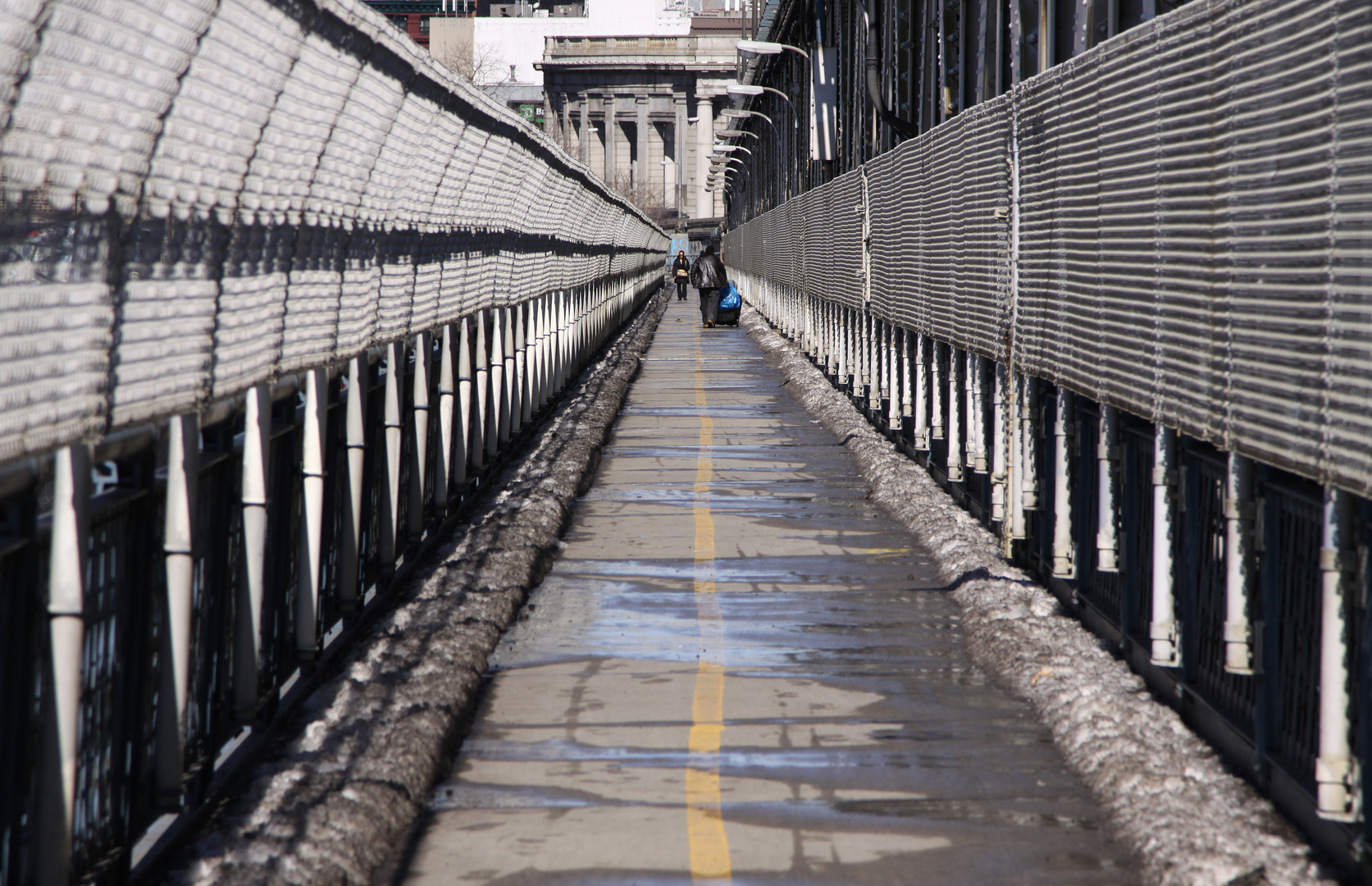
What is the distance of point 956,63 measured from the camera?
17031 mm

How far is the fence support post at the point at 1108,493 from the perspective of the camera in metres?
7.78

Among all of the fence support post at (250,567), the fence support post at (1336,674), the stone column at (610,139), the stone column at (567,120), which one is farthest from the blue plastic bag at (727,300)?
the stone column at (567,120)

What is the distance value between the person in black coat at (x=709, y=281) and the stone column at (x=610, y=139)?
113 meters

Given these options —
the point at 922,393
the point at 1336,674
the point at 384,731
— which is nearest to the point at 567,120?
the point at 922,393

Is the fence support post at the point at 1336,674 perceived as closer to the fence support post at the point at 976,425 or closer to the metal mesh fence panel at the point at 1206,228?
Answer: the metal mesh fence panel at the point at 1206,228

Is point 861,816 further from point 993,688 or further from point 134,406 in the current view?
point 134,406

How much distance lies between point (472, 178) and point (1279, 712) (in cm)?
757

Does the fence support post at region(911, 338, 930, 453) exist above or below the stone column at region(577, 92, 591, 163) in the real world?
below

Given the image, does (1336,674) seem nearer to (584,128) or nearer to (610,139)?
(584,128)

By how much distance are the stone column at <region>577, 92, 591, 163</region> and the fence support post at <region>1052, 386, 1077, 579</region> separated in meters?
151

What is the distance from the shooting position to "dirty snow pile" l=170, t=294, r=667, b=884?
5121 mm

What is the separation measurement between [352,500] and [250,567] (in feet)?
6.57

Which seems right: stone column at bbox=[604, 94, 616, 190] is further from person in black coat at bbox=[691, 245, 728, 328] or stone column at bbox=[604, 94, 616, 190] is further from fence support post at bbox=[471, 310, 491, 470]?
fence support post at bbox=[471, 310, 491, 470]

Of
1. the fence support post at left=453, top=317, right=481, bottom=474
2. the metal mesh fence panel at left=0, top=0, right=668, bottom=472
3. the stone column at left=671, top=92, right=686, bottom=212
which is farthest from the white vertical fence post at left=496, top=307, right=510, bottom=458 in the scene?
the stone column at left=671, top=92, right=686, bottom=212
